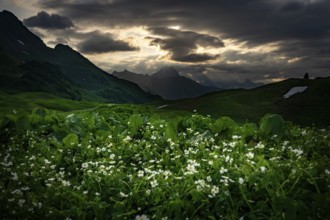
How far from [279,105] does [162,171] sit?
3582 inches

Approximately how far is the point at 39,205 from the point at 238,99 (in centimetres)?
9714

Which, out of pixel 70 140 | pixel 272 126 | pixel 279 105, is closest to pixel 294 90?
pixel 279 105

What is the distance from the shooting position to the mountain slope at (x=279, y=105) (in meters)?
81.6

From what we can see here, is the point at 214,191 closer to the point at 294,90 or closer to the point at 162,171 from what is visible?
the point at 162,171

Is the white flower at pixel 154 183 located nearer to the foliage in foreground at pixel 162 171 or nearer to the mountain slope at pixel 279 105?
the foliage in foreground at pixel 162 171

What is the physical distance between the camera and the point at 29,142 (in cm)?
1138

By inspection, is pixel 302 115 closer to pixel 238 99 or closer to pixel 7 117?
pixel 238 99

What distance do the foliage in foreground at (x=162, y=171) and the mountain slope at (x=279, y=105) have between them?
66.8 meters

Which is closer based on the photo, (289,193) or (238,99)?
(289,193)

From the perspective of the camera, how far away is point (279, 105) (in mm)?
94500

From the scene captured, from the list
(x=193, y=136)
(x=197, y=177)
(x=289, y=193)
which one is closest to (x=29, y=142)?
(x=193, y=136)

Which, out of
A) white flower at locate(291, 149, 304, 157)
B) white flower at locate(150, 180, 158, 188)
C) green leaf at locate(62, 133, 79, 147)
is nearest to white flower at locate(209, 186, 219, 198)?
white flower at locate(150, 180, 158, 188)

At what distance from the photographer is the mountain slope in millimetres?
81625

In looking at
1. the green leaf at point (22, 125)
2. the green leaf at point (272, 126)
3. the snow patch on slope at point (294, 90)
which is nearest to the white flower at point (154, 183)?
the green leaf at point (272, 126)
